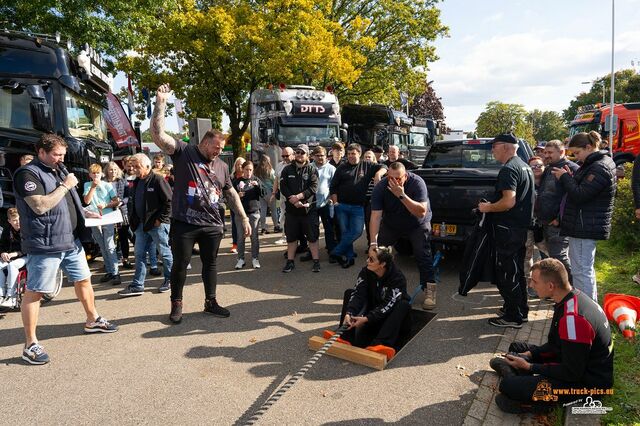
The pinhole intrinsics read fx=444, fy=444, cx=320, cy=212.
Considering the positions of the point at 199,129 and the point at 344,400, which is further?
the point at 199,129

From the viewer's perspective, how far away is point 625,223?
7117 mm

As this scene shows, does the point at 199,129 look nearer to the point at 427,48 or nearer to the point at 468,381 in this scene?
the point at 468,381

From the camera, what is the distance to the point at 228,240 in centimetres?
938

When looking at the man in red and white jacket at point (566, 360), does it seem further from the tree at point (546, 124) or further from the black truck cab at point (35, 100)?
the tree at point (546, 124)

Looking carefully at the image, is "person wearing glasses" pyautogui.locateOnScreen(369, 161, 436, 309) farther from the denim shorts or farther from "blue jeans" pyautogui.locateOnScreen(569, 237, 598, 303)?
the denim shorts

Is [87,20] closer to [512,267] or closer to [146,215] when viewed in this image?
[146,215]

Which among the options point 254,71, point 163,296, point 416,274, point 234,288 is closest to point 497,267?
point 416,274

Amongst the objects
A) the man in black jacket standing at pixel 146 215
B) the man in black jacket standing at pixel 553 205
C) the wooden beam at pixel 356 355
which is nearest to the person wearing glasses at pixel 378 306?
the wooden beam at pixel 356 355

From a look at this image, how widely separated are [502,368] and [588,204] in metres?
2.00

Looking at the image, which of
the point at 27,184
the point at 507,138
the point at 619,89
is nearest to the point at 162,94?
the point at 27,184

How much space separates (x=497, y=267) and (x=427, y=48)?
23121 mm

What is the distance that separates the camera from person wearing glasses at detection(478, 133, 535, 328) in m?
4.34

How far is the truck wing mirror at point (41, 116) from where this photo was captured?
6504mm

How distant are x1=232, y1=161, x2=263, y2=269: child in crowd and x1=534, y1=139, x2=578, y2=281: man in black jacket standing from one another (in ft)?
13.4
